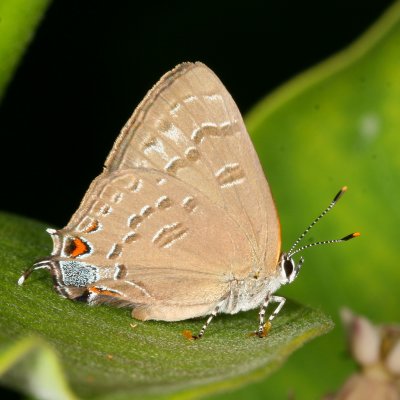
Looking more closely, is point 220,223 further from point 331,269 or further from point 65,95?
point 65,95

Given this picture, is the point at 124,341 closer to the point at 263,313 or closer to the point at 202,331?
the point at 202,331

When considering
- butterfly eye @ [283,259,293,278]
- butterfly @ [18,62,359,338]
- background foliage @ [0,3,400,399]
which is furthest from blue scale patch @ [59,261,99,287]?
butterfly eye @ [283,259,293,278]

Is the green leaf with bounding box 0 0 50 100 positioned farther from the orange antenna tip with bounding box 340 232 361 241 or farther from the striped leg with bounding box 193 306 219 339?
the orange antenna tip with bounding box 340 232 361 241

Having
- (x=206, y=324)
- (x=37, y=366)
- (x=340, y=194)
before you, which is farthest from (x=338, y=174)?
(x=37, y=366)

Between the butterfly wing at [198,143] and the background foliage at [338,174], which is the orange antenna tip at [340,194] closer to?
the background foliage at [338,174]

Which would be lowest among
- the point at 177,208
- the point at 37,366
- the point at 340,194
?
the point at 177,208

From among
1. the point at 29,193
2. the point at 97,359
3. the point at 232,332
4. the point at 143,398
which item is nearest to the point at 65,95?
the point at 29,193
